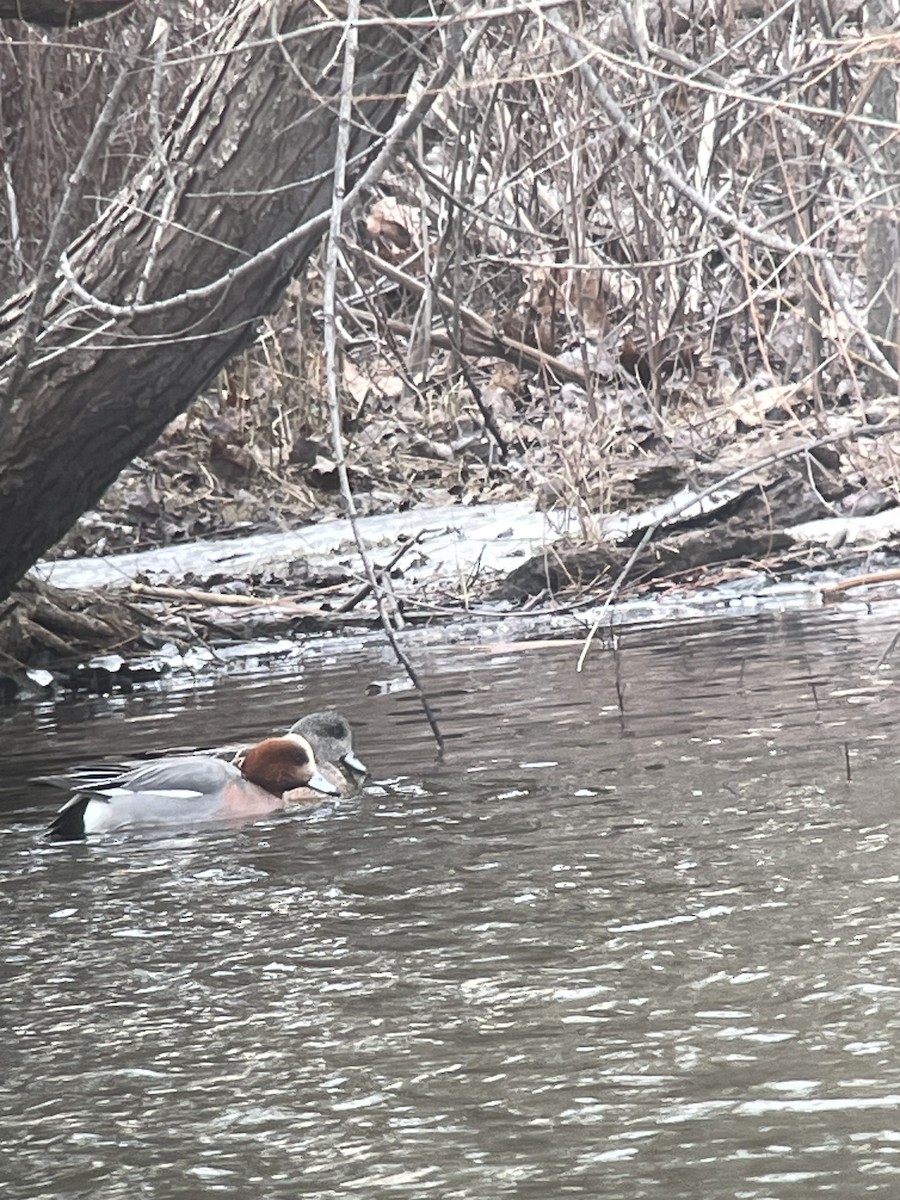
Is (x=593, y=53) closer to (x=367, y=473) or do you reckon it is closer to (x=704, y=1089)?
(x=704, y=1089)

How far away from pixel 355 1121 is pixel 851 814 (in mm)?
2203

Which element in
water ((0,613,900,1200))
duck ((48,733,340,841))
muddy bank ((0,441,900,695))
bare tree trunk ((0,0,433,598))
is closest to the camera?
water ((0,613,900,1200))

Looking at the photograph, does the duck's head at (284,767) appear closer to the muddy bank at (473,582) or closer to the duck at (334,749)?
the duck at (334,749)

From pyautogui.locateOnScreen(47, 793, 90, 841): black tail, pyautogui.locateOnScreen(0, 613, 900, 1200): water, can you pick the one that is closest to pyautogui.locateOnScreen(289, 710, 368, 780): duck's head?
pyautogui.locateOnScreen(0, 613, 900, 1200): water

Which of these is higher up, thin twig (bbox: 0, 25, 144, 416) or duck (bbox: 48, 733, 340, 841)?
thin twig (bbox: 0, 25, 144, 416)

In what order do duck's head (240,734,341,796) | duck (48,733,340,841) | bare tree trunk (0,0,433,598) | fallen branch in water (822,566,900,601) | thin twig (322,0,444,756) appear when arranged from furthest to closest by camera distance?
1. fallen branch in water (822,566,900,601)
2. bare tree trunk (0,0,433,598)
3. duck's head (240,734,341,796)
4. duck (48,733,340,841)
5. thin twig (322,0,444,756)

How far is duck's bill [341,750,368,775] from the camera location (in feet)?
21.5

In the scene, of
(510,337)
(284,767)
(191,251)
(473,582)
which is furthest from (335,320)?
(510,337)

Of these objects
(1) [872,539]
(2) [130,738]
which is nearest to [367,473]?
(1) [872,539]

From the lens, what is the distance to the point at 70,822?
6.14 m

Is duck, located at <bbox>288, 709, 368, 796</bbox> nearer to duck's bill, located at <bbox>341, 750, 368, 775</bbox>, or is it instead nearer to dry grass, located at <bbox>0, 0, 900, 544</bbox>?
duck's bill, located at <bbox>341, 750, 368, 775</bbox>

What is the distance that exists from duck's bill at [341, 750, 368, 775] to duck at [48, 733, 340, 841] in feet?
0.27

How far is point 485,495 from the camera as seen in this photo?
42.3ft

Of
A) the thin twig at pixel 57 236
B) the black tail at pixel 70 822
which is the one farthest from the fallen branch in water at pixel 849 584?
the black tail at pixel 70 822
